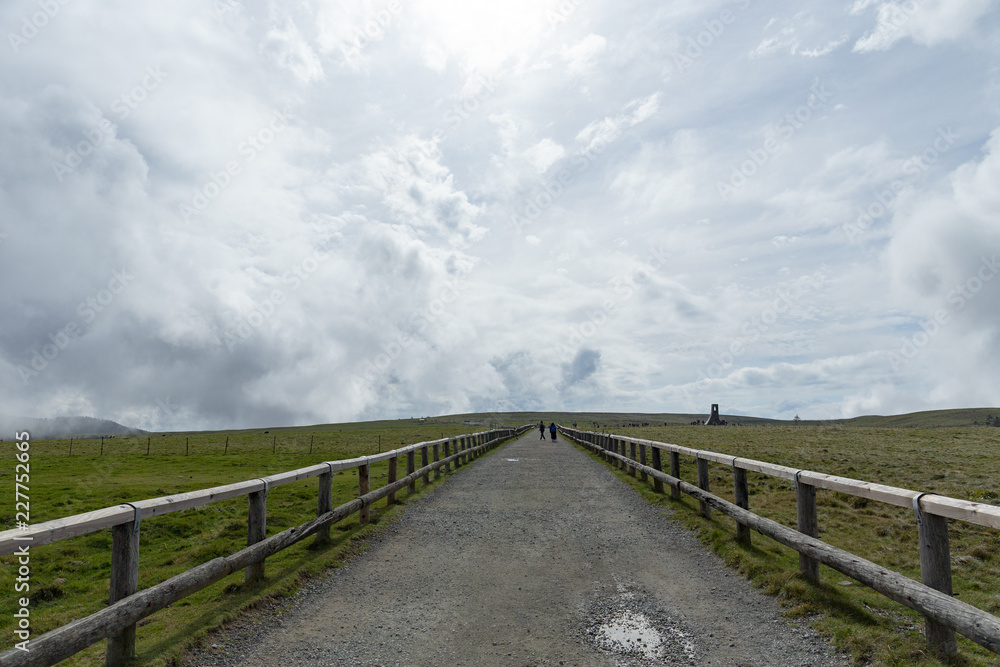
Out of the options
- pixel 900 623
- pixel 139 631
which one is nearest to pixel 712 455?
→ pixel 900 623

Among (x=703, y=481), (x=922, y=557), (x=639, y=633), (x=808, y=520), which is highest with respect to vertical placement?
(x=922, y=557)

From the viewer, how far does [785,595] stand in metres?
6.11

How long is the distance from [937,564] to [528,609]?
3586 mm

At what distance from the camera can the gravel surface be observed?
493 cm

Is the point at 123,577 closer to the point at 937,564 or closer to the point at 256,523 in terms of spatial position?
the point at 256,523

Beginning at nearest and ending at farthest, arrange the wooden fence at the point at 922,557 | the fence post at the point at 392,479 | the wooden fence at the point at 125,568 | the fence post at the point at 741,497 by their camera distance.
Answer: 1. the wooden fence at the point at 125,568
2. the wooden fence at the point at 922,557
3. the fence post at the point at 741,497
4. the fence post at the point at 392,479

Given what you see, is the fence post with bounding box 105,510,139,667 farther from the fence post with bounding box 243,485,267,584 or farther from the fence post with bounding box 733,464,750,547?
the fence post with bounding box 733,464,750,547

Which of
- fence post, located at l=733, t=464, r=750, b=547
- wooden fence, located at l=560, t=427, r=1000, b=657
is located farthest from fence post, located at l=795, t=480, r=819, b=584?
fence post, located at l=733, t=464, r=750, b=547

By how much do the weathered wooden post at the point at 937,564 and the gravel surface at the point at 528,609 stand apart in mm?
704

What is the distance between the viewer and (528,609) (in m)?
6.04

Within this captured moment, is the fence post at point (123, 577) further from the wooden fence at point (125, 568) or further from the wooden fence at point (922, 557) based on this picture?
the wooden fence at point (922, 557)

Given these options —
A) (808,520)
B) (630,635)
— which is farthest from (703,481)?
(630,635)

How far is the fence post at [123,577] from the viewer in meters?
4.45

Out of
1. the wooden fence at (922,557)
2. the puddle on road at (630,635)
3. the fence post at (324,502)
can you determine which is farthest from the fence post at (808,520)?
the fence post at (324,502)
